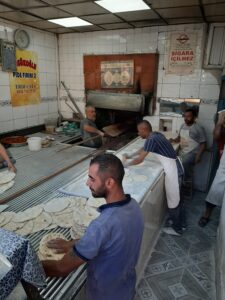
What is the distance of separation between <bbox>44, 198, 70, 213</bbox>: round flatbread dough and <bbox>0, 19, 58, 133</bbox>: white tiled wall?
8.58 ft

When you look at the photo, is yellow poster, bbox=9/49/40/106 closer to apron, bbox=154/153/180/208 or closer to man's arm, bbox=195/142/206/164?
apron, bbox=154/153/180/208

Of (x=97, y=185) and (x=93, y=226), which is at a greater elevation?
(x=97, y=185)

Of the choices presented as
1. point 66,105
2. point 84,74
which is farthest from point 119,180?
point 66,105

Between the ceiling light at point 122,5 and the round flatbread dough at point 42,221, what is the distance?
248 cm

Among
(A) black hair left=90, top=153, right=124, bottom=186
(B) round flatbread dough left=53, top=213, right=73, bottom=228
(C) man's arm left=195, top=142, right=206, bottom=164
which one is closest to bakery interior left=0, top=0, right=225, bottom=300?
(B) round flatbread dough left=53, top=213, right=73, bottom=228

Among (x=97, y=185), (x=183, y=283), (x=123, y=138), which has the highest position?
(x=97, y=185)

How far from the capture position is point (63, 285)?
115cm

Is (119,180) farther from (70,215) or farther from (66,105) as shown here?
(66,105)

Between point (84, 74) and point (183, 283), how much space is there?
3.90 metres

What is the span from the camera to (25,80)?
13.9 ft

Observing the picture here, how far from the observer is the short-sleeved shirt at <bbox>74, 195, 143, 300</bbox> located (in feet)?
3.48

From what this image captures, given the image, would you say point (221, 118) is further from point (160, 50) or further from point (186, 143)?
point (160, 50)

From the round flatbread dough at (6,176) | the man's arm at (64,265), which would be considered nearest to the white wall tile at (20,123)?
the round flatbread dough at (6,176)

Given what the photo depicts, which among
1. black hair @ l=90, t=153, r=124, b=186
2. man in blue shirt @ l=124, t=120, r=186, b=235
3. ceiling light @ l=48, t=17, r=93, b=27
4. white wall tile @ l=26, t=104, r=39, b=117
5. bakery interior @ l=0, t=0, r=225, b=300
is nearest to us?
black hair @ l=90, t=153, r=124, b=186
